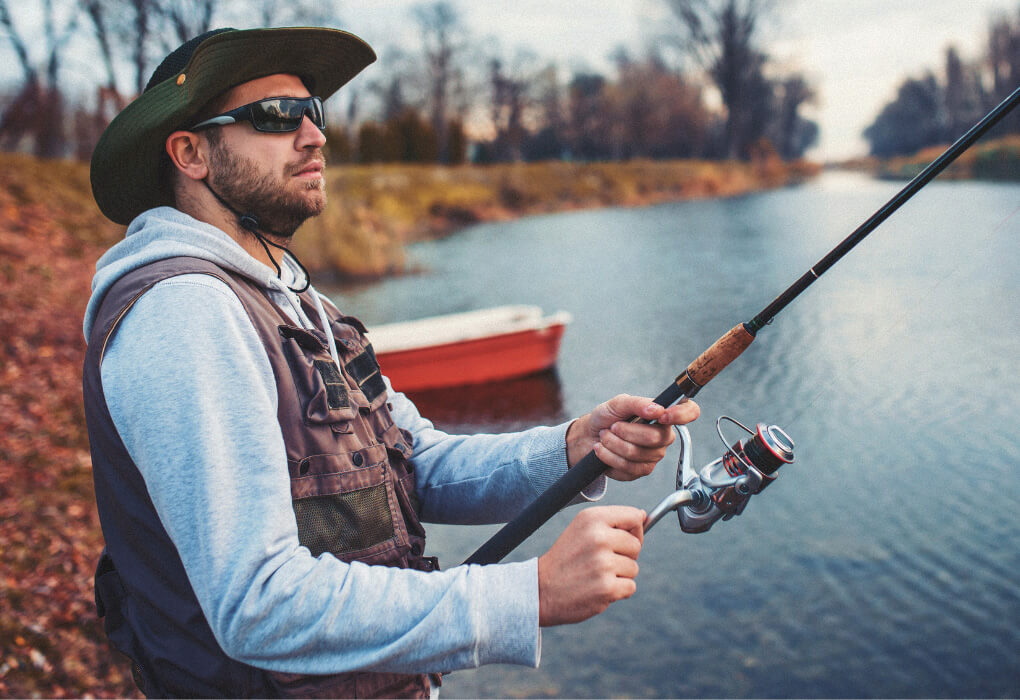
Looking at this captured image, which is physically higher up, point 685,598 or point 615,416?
point 615,416

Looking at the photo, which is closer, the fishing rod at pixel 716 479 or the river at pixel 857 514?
the fishing rod at pixel 716 479

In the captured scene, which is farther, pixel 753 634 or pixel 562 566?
pixel 753 634

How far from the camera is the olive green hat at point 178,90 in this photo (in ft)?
5.14

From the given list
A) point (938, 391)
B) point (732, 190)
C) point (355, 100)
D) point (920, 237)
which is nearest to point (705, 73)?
point (732, 190)

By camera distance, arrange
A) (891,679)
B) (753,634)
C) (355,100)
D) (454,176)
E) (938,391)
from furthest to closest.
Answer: (355,100) → (454,176) → (938,391) → (753,634) → (891,679)

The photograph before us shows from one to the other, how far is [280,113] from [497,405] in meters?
8.49

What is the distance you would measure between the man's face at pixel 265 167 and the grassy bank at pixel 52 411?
299 centimetres

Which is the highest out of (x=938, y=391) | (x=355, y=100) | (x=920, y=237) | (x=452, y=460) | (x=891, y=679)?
(x=355, y=100)

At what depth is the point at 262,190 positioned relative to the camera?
1.64 m

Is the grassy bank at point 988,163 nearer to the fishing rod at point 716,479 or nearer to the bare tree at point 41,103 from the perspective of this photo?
the fishing rod at point 716,479

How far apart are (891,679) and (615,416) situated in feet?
12.5

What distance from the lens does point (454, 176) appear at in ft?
121

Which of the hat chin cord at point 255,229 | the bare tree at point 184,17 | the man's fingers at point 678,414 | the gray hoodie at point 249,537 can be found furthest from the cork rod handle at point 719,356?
the bare tree at point 184,17

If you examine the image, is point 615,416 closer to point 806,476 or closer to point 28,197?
point 806,476
